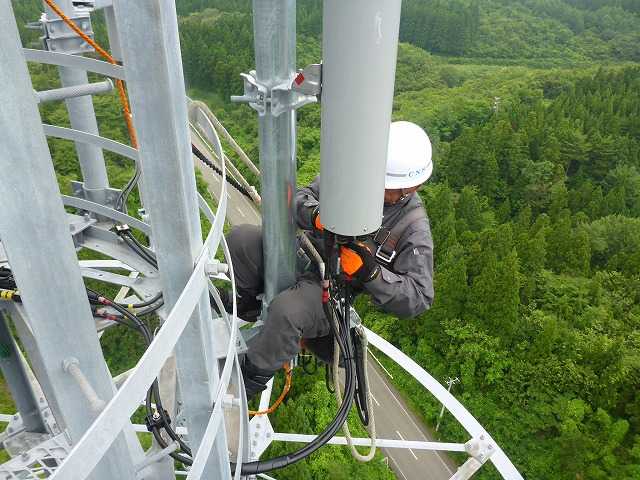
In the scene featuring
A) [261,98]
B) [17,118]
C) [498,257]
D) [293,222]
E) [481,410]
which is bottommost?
[481,410]

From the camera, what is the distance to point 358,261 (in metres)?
4.36

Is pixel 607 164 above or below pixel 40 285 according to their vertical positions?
below

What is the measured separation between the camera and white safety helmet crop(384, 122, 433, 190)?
17.2 ft

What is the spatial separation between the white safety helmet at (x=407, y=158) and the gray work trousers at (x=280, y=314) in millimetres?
1250

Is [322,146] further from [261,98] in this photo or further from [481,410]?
[481,410]

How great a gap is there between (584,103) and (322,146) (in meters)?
49.4

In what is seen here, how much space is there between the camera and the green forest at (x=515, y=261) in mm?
21078

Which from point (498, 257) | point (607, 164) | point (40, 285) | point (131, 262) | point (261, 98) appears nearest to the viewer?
point (40, 285)

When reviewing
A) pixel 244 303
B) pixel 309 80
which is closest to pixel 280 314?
pixel 244 303

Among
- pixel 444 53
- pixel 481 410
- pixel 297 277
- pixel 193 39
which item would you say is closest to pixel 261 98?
pixel 297 277

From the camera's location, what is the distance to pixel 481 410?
887 inches

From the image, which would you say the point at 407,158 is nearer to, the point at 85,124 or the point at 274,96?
the point at 274,96

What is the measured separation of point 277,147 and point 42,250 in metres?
2.00

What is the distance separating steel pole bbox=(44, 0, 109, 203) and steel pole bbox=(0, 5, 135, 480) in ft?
14.5
